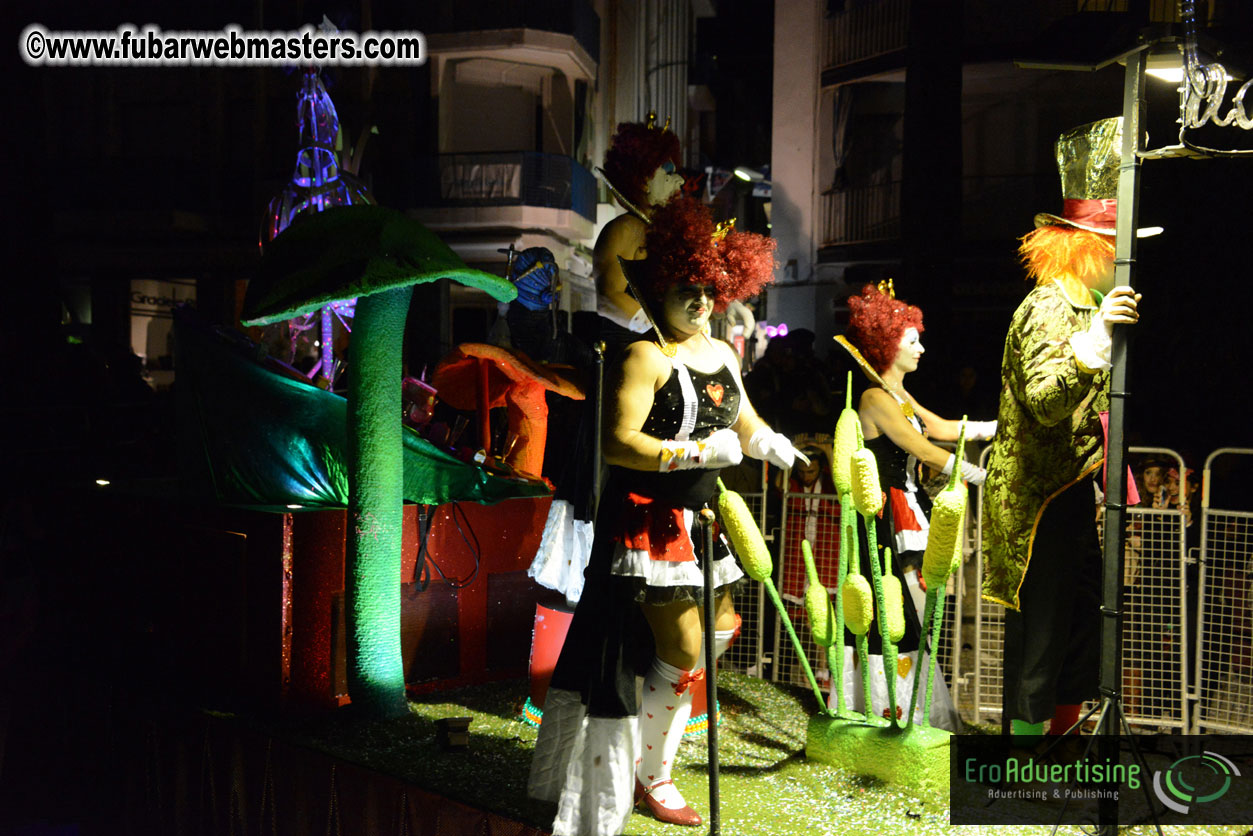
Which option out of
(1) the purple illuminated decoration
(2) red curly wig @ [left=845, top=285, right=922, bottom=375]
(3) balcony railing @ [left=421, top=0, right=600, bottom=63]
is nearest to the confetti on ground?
(2) red curly wig @ [left=845, top=285, right=922, bottom=375]

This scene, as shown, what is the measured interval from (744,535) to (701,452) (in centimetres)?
43

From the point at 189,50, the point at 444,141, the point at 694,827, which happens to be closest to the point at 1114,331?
the point at 694,827

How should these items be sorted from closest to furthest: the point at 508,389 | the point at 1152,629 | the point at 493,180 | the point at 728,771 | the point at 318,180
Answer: the point at 728,771, the point at 1152,629, the point at 508,389, the point at 318,180, the point at 493,180

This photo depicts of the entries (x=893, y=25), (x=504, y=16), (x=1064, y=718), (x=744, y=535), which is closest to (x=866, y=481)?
(x=744, y=535)

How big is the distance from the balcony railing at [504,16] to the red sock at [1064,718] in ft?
45.6

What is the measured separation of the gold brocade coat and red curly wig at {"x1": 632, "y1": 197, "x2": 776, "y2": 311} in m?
0.81

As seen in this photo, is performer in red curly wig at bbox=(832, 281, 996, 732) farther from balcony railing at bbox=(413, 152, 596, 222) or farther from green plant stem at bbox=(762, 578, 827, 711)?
balcony railing at bbox=(413, 152, 596, 222)

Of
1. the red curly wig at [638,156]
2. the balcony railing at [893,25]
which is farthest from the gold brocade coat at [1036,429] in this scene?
the balcony railing at [893,25]

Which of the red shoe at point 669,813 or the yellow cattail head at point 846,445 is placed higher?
the yellow cattail head at point 846,445

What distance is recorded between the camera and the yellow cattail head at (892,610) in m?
3.21

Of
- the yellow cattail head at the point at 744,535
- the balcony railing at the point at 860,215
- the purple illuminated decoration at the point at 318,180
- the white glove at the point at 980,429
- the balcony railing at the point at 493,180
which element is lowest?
the yellow cattail head at the point at 744,535

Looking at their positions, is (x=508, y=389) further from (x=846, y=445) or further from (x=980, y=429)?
(x=980, y=429)

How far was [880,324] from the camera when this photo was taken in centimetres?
386

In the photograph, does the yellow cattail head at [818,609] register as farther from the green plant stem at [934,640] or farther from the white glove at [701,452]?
the white glove at [701,452]
